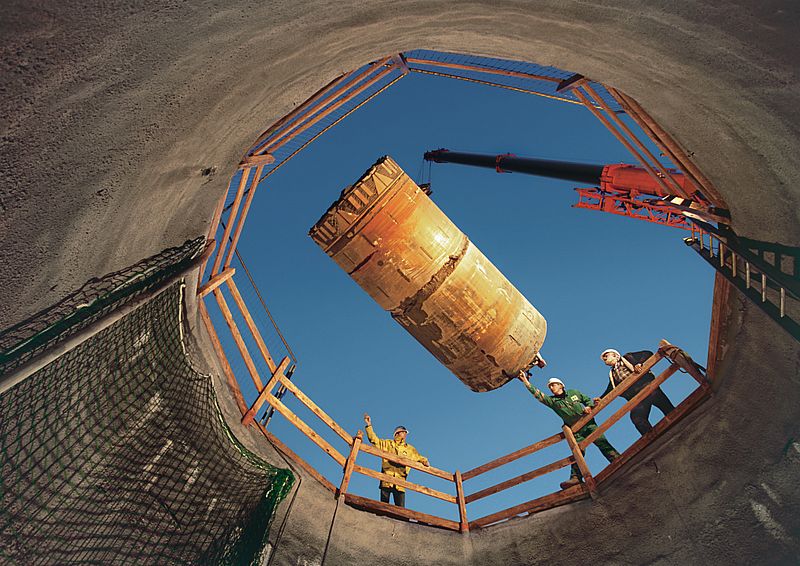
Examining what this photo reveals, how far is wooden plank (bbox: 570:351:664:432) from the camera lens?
8578mm

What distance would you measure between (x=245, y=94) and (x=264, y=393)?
213 inches

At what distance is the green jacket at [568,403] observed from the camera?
31.5ft

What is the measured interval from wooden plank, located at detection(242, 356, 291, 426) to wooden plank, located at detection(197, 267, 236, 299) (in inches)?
75.5

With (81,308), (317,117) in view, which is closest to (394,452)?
(317,117)

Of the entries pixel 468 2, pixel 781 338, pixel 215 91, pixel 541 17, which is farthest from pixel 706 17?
pixel 781 338

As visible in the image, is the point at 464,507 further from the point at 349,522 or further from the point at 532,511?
the point at 349,522

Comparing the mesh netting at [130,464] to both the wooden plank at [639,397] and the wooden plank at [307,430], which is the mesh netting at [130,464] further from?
the wooden plank at [639,397]

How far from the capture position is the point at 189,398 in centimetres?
734

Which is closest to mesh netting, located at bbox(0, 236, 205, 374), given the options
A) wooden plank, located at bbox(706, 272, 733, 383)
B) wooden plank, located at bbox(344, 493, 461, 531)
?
wooden plank, located at bbox(344, 493, 461, 531)

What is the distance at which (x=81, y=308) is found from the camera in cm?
472

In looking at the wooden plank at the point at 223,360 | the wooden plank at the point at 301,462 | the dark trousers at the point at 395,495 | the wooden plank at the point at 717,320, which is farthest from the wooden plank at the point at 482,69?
the dark trousers at the point at 395,495

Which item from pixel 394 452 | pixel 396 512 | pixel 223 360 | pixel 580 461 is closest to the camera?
pixel 223 360

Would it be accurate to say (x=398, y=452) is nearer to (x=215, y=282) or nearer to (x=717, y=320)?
(x=215, y=282)

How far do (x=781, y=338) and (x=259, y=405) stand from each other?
24.0 ft
